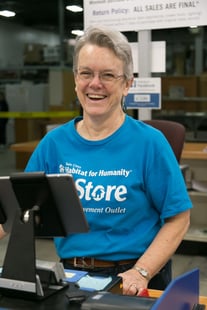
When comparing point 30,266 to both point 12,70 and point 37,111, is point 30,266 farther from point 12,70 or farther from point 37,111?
point 12,70

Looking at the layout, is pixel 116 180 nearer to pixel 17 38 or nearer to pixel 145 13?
pixel 145 13

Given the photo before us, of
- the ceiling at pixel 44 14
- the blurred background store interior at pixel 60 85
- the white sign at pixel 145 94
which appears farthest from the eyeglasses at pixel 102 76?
the blurred background store interior at pixel 60 85

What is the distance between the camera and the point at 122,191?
1.58 metres

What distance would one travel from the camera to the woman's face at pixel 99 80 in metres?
1.56

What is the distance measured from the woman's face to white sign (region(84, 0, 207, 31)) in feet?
6.62

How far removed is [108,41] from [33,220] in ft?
2.20

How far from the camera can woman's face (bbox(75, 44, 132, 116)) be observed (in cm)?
156

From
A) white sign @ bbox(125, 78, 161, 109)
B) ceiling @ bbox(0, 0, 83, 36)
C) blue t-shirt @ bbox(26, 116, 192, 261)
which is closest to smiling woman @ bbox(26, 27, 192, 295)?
blue t-shirt @ bbox(26, 116, 192, 261)

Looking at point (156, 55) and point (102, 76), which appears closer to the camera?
point (102, 76)

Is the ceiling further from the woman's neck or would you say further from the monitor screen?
the monitor screen

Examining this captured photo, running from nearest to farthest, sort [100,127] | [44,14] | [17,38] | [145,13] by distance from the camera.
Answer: [100,127], [145,13], [44,14], [17,38]

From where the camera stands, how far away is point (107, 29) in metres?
1.59

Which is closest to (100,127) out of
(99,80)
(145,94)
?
(99,80)

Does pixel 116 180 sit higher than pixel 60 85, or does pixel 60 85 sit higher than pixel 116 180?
pixel 60 85
